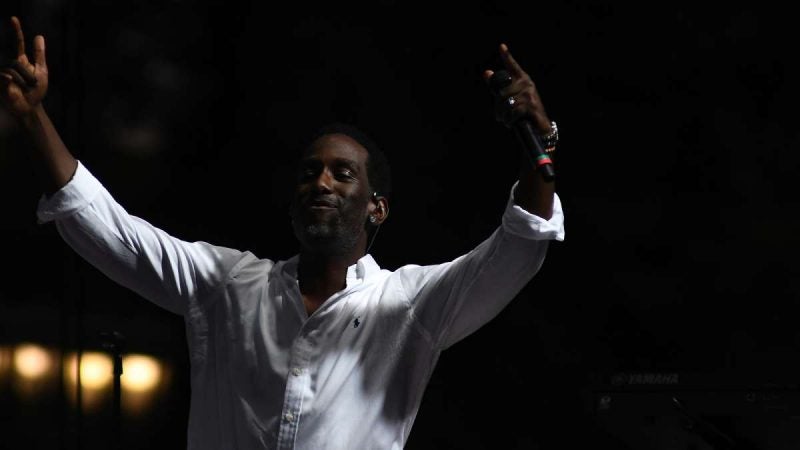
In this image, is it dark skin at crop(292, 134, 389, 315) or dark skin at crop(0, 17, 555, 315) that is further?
dark skin at crop(292, 134, 389, 315)

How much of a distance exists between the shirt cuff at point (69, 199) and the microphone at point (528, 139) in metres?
0.77

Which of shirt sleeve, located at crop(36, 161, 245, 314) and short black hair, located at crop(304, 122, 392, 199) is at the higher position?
short black hair, located at crop(304, 122, 392, 199)

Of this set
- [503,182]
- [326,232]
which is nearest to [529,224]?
[326,232]

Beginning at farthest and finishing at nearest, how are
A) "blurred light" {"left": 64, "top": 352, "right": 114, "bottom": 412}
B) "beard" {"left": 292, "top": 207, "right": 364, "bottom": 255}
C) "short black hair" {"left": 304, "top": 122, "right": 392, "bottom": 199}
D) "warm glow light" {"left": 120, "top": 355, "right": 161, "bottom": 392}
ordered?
"warm glow light" {"left": 120, "top": 355, "right": 161, "bottom": 392}
"blurred light" {"left": 64, "top": 352, "right": 114, "bottom": 412}
"short black hair" {"left": 304, "top": 122, "right": 392, "bottom": 199}
"beard" {"left": 292, "top": 207, "right": 364, "bottom": 255}

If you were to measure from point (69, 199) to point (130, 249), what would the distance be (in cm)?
17

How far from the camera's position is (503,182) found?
3.17 meters

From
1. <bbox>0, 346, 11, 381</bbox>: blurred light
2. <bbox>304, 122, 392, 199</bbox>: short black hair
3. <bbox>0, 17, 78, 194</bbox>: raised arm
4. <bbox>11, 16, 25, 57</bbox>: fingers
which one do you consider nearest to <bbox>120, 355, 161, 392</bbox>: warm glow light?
<bbox>0, 346, 11, 381</bbox>: blurred light

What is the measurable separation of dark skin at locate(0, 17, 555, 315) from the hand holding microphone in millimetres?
84

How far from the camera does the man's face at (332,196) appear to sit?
2.21 metres

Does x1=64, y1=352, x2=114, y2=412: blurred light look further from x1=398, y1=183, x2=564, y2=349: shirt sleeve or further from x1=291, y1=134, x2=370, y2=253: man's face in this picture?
x1=398, y1=183, x2=564, y2=349: shirt sleeve

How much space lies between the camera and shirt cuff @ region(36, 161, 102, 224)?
6.51ft

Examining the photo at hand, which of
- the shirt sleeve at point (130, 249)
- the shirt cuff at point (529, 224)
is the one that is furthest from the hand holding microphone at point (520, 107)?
the shirt sleeve at point (130, 249)

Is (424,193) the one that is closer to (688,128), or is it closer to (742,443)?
(688,128)

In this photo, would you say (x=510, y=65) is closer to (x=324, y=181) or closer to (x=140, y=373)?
(x=324, y=181)
